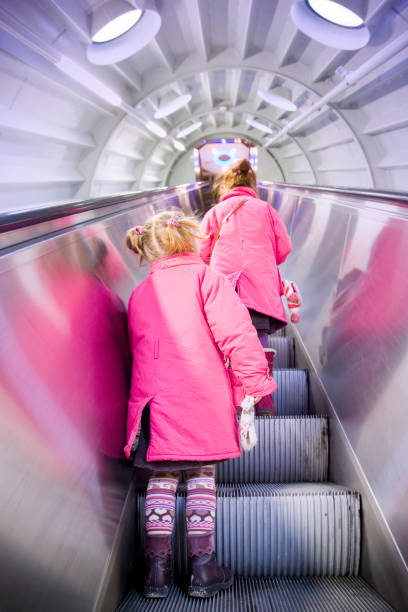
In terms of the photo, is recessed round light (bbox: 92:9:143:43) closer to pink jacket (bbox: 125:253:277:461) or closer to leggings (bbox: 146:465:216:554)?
pink jacket (bbox: 125:253:277:461)

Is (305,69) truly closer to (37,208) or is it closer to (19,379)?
(37,208)

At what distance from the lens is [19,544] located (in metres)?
0.87

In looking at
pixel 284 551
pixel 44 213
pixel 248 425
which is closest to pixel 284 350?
pixel 248 425

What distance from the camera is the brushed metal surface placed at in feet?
2.94

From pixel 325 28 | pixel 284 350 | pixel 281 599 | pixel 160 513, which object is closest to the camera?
pixel 281 599

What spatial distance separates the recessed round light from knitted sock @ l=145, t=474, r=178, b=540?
4291 mm

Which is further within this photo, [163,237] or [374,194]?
[374,194]

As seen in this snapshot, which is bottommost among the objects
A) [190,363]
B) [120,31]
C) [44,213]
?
[190,363]

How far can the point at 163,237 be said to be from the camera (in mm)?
1787

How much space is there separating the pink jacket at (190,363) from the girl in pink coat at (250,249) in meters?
0.70

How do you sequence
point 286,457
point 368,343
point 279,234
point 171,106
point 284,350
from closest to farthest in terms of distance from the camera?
point 368,343
point 286,457
point 279,234
point 284,350
point 171,106

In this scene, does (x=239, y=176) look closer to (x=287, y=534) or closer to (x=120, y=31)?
(x=287, y=534)

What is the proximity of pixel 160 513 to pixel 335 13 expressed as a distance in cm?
478

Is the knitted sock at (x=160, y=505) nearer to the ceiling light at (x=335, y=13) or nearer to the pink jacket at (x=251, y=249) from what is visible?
the pink jacket at (x=251, y=249)
